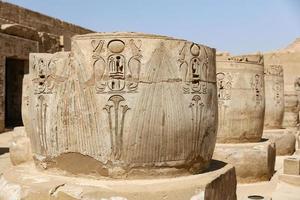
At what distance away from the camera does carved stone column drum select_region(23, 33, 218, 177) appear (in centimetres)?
284

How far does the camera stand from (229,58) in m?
6.01

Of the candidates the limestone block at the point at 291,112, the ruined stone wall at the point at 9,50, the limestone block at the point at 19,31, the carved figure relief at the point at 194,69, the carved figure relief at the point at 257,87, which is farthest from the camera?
the limestone block at the point at 291,112

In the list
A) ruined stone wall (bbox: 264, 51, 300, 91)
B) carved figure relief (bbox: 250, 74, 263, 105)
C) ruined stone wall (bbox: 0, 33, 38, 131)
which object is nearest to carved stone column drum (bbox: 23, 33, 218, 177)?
carved figure relief (bbox: 250, 74, 263, 105)

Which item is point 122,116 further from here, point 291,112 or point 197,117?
point 291,112

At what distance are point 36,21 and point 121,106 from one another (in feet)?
44.5

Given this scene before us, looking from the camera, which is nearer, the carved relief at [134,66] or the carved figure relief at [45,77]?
the carved relief at [134,66]

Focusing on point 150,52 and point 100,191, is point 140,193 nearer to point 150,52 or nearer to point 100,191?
point 100,191

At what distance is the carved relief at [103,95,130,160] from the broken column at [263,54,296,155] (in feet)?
18.9

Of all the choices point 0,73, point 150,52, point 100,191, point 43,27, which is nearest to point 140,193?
point 100,191

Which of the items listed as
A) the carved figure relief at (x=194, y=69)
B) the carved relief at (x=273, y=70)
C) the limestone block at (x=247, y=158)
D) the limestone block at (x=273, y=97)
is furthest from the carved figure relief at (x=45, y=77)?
the carved relief at (x=273, y=70)

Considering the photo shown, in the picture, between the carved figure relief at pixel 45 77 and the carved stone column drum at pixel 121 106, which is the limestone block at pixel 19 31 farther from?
the carved stone column drum at pixel 121 106

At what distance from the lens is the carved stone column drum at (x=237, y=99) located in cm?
590

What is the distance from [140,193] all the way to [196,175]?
2.21ft

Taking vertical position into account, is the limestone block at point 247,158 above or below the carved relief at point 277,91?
below
